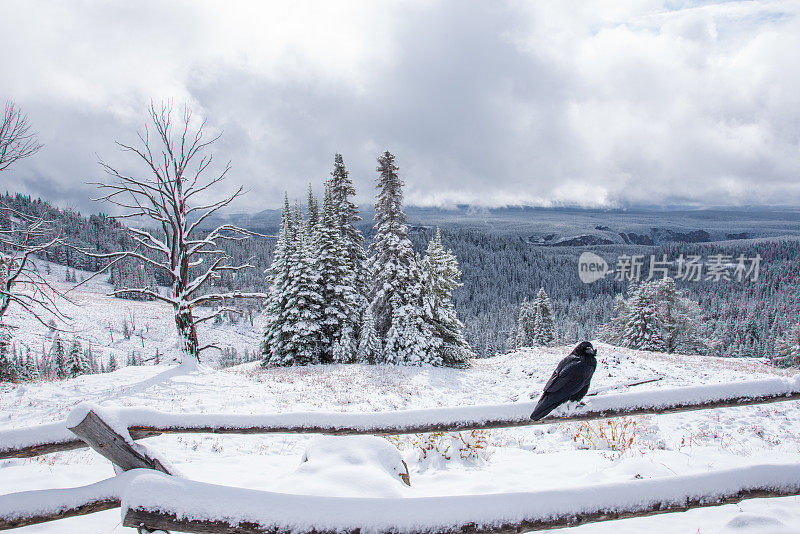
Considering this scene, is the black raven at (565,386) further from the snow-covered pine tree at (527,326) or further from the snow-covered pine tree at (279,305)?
the snow-covered pine tree at (527,326)

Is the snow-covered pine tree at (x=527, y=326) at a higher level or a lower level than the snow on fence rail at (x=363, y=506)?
lower

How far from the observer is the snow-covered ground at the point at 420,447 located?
3.87 m

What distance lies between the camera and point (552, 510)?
2.32 meters

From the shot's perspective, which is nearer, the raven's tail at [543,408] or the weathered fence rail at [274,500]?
the weathered fence rail at [274,500]

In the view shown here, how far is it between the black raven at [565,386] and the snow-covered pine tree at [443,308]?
66.2ft

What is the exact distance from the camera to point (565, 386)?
3412mm

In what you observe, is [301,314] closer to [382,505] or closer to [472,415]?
[472,415]

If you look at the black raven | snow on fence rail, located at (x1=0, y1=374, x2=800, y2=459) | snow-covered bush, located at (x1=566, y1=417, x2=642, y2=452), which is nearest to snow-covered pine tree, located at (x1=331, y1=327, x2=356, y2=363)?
snow-covered bush, located at (x1=566, y1=417, x2=642, y2=452)

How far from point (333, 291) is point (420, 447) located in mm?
19471

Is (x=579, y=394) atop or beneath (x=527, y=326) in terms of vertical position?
atop

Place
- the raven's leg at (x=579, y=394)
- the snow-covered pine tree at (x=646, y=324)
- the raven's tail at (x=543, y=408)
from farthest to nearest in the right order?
the snow-covered pine tree at (x=646, y=324)
the raven's leg at (x=579, y=394)
the raven's tail at (x=543, y=408)

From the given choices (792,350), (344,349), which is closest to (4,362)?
(344,349)

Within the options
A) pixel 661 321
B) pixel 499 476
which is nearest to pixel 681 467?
pixel 499 476

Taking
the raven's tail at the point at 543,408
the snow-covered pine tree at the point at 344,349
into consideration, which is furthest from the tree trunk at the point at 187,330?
the raven's tail at the point at 543,408
